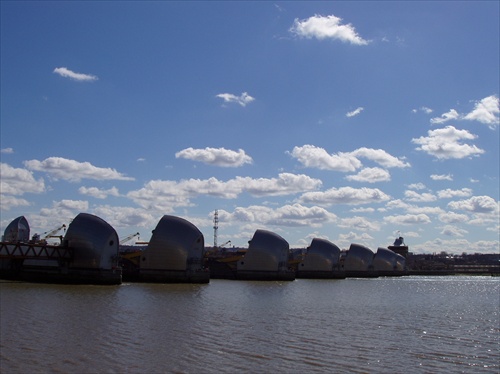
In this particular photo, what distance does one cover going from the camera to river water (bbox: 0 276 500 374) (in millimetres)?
16891

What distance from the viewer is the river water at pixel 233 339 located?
665 inches

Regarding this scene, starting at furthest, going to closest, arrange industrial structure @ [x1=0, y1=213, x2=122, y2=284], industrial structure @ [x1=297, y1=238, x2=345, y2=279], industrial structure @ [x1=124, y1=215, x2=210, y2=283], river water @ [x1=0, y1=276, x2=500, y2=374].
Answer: industrial structure @ [x1=297, y1=238, x2=345, y2=279]
industrial structure @ [x1=124, y1=215, x2=210, y2=283]
industrial structure @ [x1=0, y1=213, x2=122, y2=284]
river water @ [x1=0, y1=276, x2=500, y2=374]

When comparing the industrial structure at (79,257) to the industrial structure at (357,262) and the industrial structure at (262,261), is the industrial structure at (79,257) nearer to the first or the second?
the industrial structure at (262,261)

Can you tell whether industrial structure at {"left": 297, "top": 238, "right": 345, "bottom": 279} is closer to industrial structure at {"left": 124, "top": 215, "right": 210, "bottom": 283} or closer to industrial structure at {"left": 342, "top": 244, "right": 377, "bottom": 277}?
industrial structure at {"left": 342, "top": 244, "right": 377, "bottom": 277}

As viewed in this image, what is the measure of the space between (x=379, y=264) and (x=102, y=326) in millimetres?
119888

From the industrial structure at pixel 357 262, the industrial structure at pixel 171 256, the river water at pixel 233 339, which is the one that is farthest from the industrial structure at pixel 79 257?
the industrial structure at pixel 357 262

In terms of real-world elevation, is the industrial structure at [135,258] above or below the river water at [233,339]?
above

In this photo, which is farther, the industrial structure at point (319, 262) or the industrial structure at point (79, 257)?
the industrial structure at point (319, 262)

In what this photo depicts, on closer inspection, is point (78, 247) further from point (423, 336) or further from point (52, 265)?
point (423, 336)

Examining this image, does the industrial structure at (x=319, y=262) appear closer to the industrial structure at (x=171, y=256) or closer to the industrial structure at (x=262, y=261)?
the industrial structure at (x=262, y=261)

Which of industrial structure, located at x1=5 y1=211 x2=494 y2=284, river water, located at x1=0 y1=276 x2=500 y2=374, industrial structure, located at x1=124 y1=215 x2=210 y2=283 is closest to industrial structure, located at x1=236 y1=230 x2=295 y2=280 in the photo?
industrial structure, located at x1=5 y1=211 x2=494 y2=284

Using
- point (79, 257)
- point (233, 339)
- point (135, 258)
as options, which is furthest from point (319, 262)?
point (233, 339)

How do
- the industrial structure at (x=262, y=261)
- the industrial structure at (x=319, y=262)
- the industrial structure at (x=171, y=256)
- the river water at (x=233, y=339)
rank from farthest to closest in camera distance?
the industrial structure at (x=319, y=262) < the industrial structure at (x=262, y=261) < the industrial structure at (x=171, y=256) < the river water at (x=233, y=339)

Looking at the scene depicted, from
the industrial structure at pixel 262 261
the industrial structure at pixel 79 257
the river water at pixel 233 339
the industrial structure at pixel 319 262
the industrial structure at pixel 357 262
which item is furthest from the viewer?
the industrial structure at pixel 357 262
